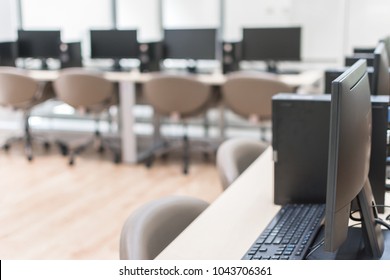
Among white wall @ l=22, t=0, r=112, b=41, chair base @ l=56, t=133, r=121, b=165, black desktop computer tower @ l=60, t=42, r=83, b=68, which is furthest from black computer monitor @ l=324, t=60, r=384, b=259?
white wall @ l=22, t=0, r=112, b=41

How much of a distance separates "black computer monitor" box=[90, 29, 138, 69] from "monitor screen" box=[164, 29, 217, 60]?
1.00 feet

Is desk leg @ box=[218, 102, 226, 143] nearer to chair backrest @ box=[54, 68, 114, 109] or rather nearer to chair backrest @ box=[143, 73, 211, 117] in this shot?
chair backrest @ box=[143, 73, 211, 117]

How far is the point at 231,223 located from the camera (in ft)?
4.62

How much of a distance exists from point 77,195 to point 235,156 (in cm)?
185

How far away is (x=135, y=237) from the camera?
1.25 meters

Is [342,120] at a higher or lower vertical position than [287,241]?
higher

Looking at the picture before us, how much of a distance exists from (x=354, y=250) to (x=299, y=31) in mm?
3552

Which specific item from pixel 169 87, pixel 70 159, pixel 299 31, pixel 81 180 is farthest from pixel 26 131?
pixel 299 31

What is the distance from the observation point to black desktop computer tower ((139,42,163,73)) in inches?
189

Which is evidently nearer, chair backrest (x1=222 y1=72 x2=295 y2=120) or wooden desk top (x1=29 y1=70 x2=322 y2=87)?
chair backrest (x1=222 y1=72 x2=295 y2=120)

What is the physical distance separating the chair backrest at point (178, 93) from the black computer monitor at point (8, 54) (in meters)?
1.74

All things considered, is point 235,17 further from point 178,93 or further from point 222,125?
point 178,93

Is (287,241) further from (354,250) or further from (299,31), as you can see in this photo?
(299,31)

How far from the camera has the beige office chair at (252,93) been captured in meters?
3.92
